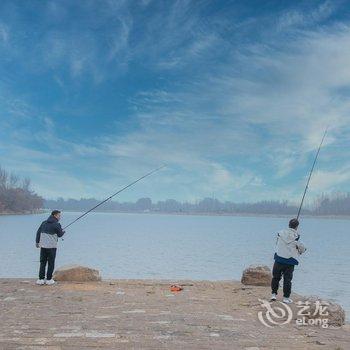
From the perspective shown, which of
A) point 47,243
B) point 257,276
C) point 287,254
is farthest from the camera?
point 257,276

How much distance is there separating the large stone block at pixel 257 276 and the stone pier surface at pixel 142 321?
0.87 meters

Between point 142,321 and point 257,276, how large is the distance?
5.79 meters

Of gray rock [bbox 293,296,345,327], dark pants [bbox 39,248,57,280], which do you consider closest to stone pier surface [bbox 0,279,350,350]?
gray rock [bbox 293,296,345,327]

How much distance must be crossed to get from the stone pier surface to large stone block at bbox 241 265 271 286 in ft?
2.85

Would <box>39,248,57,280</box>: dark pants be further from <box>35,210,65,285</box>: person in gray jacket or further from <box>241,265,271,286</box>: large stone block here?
<box>241,265,271,286</box>: large stone block

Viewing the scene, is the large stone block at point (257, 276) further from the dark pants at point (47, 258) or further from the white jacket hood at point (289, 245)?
the dark pants at point (47, 258)

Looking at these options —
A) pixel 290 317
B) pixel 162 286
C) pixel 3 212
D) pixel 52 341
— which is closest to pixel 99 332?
pixel 52 341

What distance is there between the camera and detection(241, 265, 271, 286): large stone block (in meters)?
13.2

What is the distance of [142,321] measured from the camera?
827 centimetres

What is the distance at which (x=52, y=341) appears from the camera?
6.76 meters

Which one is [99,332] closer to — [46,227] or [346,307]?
[46,227]

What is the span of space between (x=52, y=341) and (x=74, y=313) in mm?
2144

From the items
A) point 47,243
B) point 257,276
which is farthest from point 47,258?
point 257,276

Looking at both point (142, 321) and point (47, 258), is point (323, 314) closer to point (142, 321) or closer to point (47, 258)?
point (142, 321)
